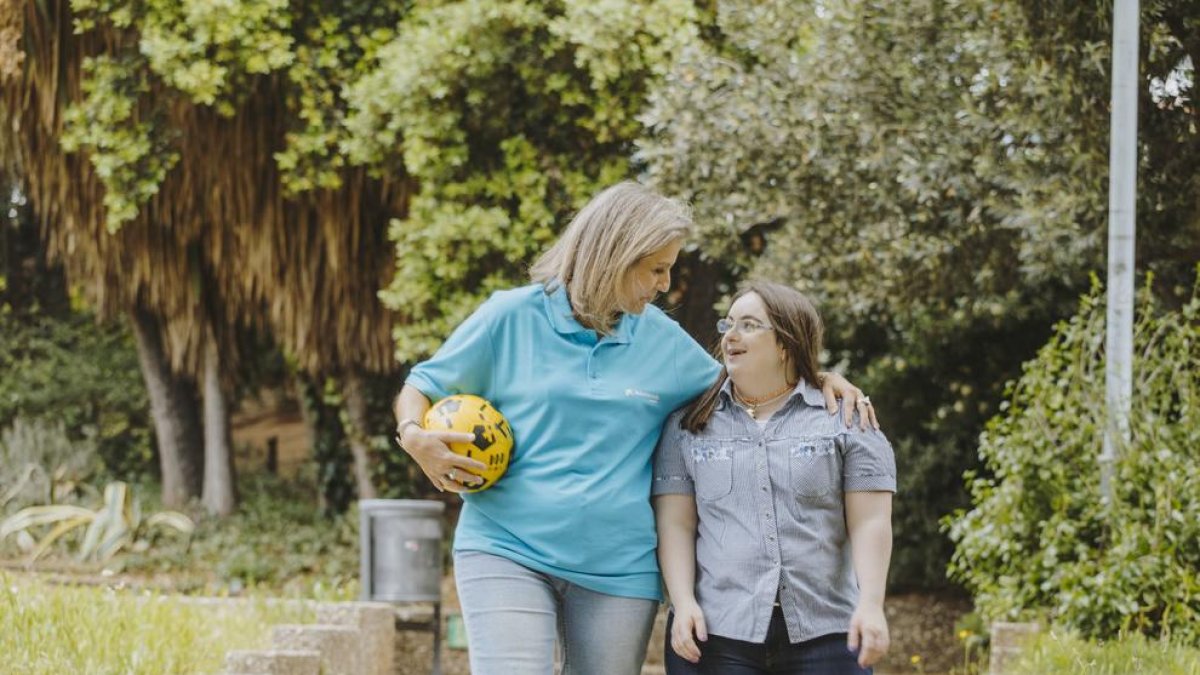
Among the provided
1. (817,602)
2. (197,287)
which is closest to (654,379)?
(817,602)

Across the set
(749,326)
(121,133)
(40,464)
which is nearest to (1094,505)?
(749,326)

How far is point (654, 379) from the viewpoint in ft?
12.1

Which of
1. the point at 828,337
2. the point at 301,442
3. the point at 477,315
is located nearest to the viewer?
the point at 477,315

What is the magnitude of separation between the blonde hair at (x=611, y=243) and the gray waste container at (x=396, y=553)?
6.66m

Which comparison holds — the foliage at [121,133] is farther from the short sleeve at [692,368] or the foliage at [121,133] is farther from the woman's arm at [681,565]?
the woman's arm at [681,565]

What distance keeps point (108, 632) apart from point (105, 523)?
6785 millimetres

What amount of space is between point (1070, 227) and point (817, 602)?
4556 mm

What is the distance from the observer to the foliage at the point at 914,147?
24.3 ft

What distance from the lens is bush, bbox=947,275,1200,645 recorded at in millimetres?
5879

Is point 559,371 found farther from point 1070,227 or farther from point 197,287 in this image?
point 197,287

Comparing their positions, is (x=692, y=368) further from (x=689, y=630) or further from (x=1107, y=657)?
(x=1107, y=657)

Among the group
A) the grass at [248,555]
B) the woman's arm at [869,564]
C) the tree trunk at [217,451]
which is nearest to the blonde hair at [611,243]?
the woman's arm at [869,564]

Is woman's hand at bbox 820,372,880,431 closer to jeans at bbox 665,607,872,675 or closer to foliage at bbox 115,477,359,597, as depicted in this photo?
jeans at bbox 665,607,872,675

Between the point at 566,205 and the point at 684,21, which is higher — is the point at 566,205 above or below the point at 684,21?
below
